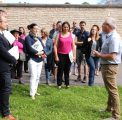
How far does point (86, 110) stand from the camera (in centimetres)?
898

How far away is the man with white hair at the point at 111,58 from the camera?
26.1 ft

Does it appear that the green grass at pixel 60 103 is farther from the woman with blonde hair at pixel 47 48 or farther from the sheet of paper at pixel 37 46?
the sheet of paper at pixel 37 46

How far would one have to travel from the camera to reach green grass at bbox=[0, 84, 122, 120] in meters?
8.47

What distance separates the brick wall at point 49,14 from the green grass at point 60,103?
10481 millimetres

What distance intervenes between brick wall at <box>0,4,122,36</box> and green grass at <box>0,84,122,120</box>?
1048 cm

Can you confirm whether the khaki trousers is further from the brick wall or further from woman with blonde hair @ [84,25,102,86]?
the brick wall

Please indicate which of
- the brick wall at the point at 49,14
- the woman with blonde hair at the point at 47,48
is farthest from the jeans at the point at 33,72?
the brick wall at the point at 49,14

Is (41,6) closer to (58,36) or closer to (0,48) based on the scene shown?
(58,36)

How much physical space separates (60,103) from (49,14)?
42.6 feet

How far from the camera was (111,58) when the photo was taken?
26.1 feet

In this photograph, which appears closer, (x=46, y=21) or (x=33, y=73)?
(x=33, y=73)

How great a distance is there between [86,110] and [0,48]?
8.41 feet

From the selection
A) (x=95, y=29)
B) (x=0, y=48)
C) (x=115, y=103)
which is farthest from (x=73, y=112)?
(x=95, y=29)

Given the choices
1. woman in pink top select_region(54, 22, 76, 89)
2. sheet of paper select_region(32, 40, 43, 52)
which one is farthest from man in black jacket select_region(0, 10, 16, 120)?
woman in pink top select_region(54, 22, 76, 89)
